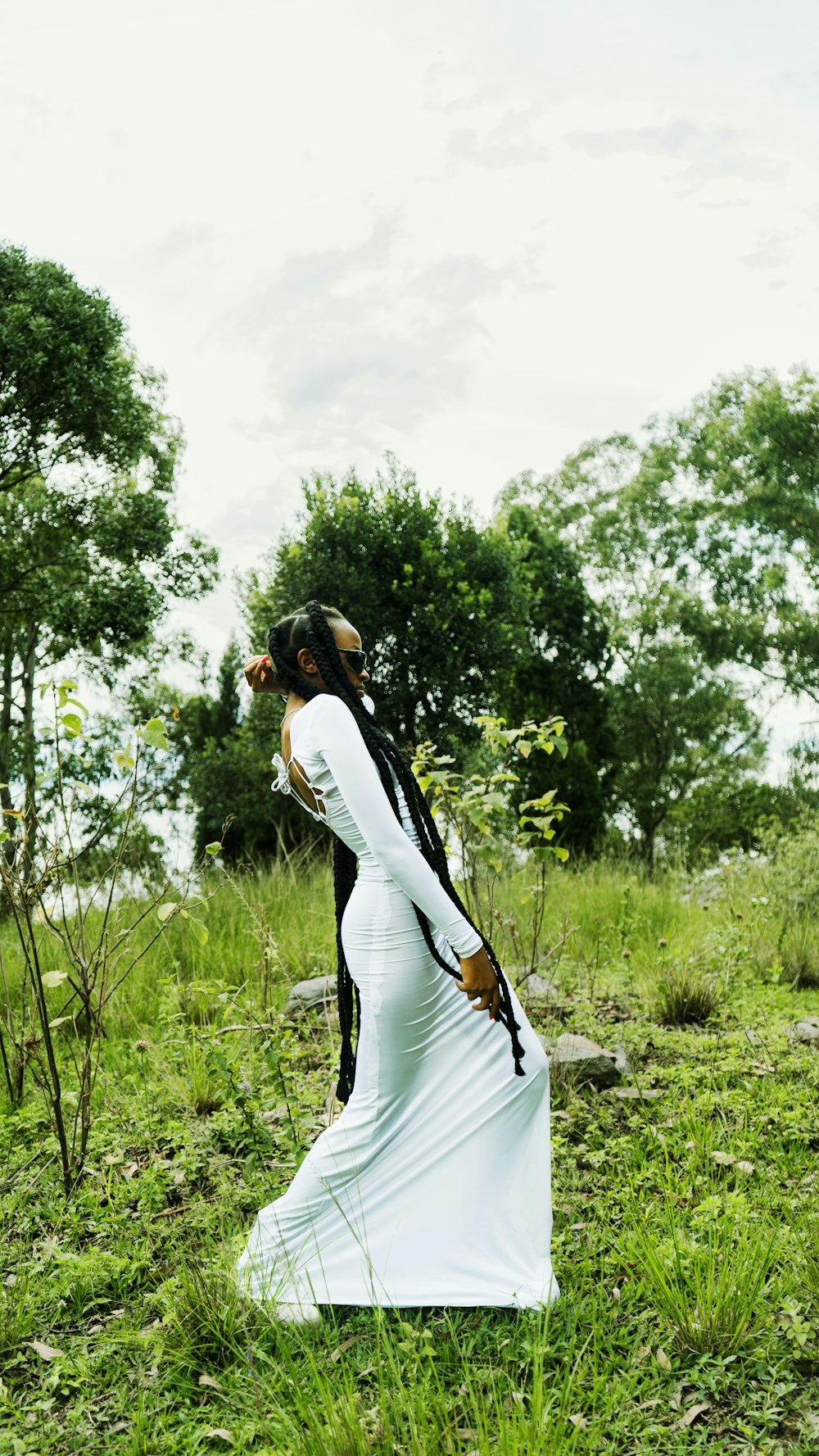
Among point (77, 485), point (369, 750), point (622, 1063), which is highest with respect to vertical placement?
point (77, 485)

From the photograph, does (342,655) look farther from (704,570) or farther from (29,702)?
(704,570)

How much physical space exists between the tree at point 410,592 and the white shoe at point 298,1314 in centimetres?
1100

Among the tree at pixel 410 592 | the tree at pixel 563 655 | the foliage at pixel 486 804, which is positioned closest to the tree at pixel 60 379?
the tree at pixel 410 592

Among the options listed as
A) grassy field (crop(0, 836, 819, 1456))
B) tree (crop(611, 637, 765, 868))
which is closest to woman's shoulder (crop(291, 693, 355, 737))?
grassy field (crop(0, 836, 819, 1456))

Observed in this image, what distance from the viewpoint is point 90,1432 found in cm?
275

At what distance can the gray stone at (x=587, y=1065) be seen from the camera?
5027mm

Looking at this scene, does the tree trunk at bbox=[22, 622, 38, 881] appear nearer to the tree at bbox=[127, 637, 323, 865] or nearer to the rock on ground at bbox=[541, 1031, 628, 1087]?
the tree at bbox=[127, 637, 323, 865]

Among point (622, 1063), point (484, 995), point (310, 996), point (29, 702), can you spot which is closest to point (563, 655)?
point (29, 702)

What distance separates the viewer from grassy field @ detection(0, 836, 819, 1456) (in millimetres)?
2629

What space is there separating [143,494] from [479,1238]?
14324 mm

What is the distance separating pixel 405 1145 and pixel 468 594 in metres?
11.8

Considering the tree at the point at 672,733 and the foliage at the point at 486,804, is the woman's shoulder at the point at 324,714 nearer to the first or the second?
the foliage at the point at 486,804

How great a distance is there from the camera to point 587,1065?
504cm

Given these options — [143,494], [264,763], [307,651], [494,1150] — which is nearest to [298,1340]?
[494,1150]
